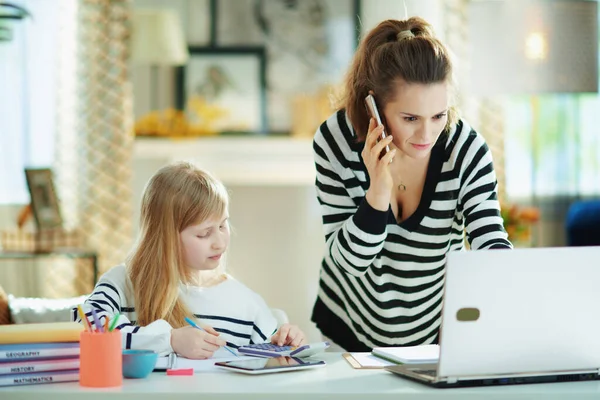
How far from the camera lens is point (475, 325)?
127cm

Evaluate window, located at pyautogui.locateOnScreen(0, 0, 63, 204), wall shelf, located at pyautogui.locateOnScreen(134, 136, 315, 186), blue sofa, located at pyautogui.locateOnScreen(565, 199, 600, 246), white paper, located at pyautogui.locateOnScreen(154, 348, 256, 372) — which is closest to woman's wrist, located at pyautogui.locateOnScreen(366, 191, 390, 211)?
white paper, located at pyautogui.locateOnScreen(154, 348, 256, 372)

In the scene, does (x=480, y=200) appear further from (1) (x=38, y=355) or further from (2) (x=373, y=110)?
(1) (x=38, y=355)

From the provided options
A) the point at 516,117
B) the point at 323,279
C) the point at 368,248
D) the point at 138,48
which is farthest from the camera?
the point at 516,117

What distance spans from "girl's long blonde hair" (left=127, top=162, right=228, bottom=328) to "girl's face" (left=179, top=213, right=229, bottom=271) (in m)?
0.01

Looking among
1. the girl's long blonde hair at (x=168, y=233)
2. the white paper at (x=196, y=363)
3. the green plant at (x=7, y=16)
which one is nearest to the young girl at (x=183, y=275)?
the girl's long blonde hair at (x=168, y=233)

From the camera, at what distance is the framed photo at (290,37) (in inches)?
201

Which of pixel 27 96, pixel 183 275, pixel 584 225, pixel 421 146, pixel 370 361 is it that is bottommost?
pixel 584 225

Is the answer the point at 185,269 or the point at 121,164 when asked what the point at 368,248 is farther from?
the point at 121,164

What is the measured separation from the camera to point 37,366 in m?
1.34

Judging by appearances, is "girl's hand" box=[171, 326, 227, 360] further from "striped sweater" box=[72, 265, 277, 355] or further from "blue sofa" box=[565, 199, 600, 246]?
"blue sofa" box=[565, 199, 600, 246]

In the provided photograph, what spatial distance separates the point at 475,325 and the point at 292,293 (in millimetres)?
3675

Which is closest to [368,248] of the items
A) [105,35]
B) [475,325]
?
[475,325]

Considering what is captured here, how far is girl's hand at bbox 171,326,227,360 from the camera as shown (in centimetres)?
155

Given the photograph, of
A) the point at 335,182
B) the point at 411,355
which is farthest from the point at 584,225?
the point at 411,355
